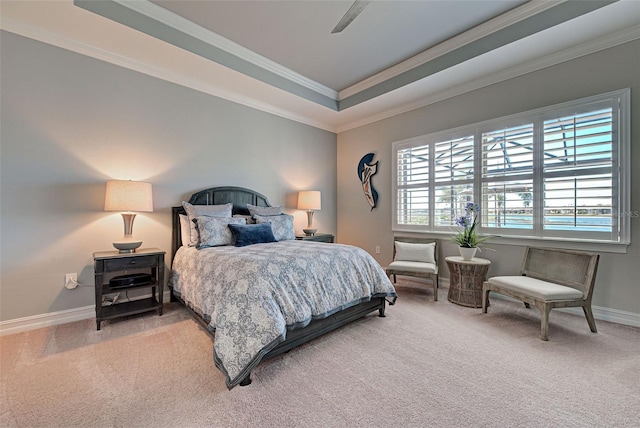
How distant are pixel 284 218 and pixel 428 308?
2161mm

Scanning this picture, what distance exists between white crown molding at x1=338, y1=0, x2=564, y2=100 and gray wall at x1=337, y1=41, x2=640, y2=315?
74 centimetres

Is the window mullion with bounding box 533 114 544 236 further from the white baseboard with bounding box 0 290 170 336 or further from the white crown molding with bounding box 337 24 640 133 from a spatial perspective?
the white baseboard with bounding box 0 290 170 336

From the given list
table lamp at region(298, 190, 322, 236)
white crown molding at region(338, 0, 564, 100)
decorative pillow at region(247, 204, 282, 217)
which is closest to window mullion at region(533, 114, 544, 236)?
white crown molding at region(338, 0, 564, 100)

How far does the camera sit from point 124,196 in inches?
105

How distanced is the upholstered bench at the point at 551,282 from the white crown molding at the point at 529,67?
2101 millimetres

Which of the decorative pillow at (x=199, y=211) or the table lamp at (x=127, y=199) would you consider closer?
the table lamp at (x=127, y=199)

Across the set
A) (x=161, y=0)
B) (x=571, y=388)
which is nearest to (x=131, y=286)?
(x=161, y=0)

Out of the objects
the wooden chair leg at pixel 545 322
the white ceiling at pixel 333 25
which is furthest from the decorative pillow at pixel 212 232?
the wooden chair leg at pixel 545 322

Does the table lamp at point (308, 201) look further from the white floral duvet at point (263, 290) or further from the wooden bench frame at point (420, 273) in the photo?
the white floral duvet at point (263, 290)

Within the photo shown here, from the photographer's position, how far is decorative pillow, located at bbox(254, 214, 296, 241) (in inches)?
142

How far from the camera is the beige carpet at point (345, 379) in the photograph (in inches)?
57.8

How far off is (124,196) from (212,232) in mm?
907

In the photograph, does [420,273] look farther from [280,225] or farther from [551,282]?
[280,225]

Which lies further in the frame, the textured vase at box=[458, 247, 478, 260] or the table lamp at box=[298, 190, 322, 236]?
the table lamp at box=[298, 190, 322, 236]
